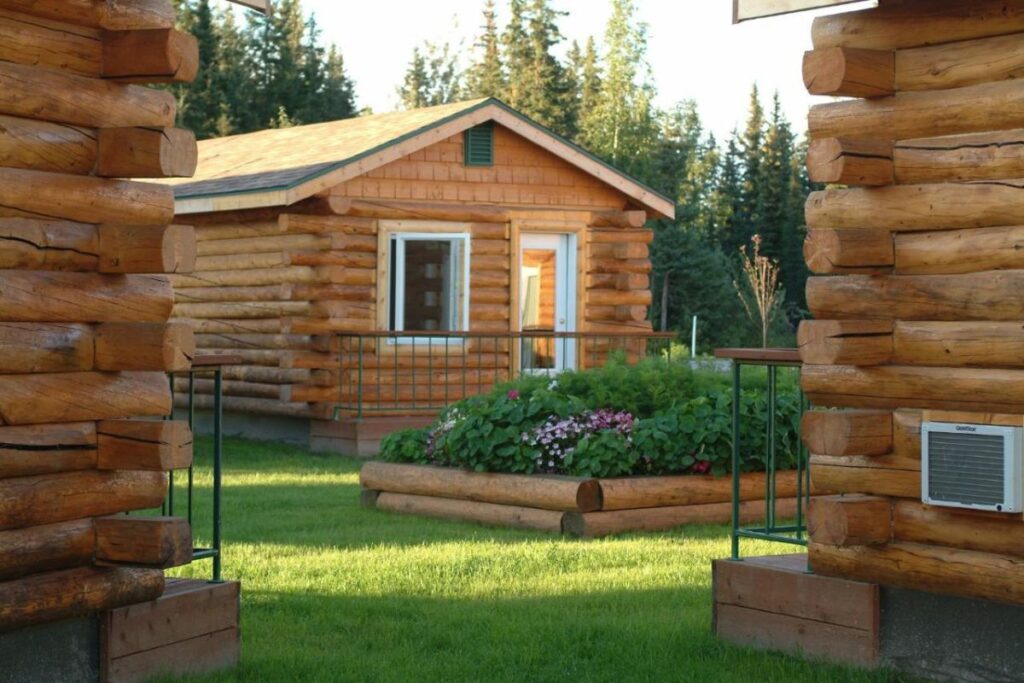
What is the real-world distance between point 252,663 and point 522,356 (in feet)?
45.9

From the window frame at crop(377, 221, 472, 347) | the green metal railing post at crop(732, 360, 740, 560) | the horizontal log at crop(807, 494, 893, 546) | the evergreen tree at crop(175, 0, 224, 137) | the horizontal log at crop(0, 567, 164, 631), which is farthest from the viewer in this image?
the evergreen tree at crop(175, 0, 224, 137)

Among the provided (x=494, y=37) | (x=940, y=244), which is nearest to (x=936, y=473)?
(x=940, y=244)

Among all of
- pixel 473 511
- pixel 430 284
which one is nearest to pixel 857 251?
pixel 473 511

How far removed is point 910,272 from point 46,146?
12.6 feet

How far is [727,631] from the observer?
8016mm

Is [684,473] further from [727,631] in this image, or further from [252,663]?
[252,663]

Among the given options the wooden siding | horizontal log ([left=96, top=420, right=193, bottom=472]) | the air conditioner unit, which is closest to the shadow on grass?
the air conditioner unit

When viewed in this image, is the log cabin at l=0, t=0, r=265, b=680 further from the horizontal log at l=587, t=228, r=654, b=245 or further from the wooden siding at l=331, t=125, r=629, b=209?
the horizontal log at l=587, t=228, r=654, b=245

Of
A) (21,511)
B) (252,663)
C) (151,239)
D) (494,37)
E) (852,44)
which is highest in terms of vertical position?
(494,37)

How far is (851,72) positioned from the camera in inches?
285

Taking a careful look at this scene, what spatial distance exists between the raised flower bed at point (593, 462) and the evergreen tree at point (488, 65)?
56436 millimetres

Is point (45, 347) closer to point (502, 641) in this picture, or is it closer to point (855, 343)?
point (502, 641)

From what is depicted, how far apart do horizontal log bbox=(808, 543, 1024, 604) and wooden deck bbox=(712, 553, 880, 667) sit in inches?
3.1

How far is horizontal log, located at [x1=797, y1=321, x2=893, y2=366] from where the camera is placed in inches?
285
